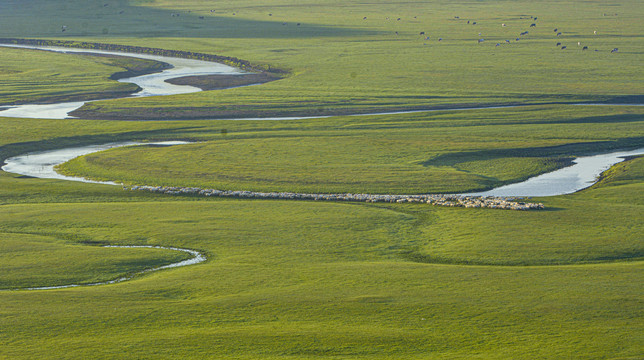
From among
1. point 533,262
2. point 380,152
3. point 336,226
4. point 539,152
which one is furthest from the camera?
point 380,152

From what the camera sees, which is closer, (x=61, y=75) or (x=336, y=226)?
(x=336, y=226)

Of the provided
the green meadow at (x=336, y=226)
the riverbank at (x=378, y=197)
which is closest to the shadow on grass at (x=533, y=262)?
the green meadow at (x=336, y=226)

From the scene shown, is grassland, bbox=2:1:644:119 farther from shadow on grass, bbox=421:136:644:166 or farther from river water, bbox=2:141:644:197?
shadow on grass, bbox=421:136:644:166

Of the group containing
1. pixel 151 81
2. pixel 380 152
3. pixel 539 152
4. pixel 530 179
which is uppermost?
pixel 151 81

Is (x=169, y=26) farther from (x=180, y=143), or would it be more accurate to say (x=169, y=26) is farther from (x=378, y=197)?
(x=378, y=197)

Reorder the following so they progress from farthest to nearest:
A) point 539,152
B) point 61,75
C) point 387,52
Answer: point 387,52
point 61,75
point 539,152

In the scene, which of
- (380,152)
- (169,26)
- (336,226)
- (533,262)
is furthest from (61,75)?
(533,262)

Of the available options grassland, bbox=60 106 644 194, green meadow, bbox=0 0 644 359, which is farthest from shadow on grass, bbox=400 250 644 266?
grassland, bbox=60 106 644 194

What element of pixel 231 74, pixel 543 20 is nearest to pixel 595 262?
pixel 231 74

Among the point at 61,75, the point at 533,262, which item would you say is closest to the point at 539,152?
the point at 533,262

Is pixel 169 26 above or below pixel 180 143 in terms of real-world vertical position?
above
